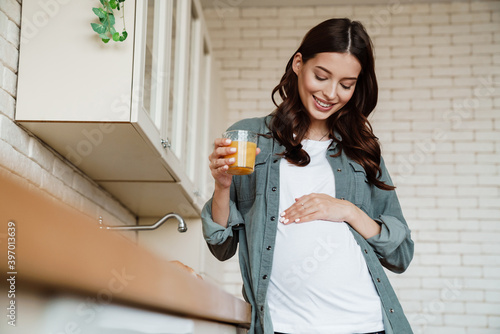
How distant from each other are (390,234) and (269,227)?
304 millimetres

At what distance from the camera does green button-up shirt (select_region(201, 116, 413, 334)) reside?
54.7 inches

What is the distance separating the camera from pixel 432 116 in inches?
184

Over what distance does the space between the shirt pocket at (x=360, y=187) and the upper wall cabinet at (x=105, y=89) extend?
2.11 ft

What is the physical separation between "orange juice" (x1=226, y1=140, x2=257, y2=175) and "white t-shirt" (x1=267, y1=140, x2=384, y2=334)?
0.57 feet

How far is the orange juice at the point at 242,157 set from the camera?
51.5 inches

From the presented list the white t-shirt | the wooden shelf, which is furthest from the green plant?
the wooden shelf

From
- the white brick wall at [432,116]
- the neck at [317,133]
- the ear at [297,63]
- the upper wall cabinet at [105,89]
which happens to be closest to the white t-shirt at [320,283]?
the neck at [317,133]

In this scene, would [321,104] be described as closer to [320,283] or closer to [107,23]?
[320,283]

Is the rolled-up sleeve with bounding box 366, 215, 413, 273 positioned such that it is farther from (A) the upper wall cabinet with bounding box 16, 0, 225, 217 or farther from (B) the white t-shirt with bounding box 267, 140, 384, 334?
(A) the upper wall cabinet with bounding box 16, 0, 225, 217

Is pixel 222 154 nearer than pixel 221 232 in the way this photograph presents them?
Yes

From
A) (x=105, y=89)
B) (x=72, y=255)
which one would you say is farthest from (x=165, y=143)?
(x=72, y=255)

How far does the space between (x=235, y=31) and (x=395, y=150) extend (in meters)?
1.56

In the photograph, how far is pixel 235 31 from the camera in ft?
16.0

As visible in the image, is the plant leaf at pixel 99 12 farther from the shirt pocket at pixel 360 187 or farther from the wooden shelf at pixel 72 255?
the wooden shelf at pixel 72 255
